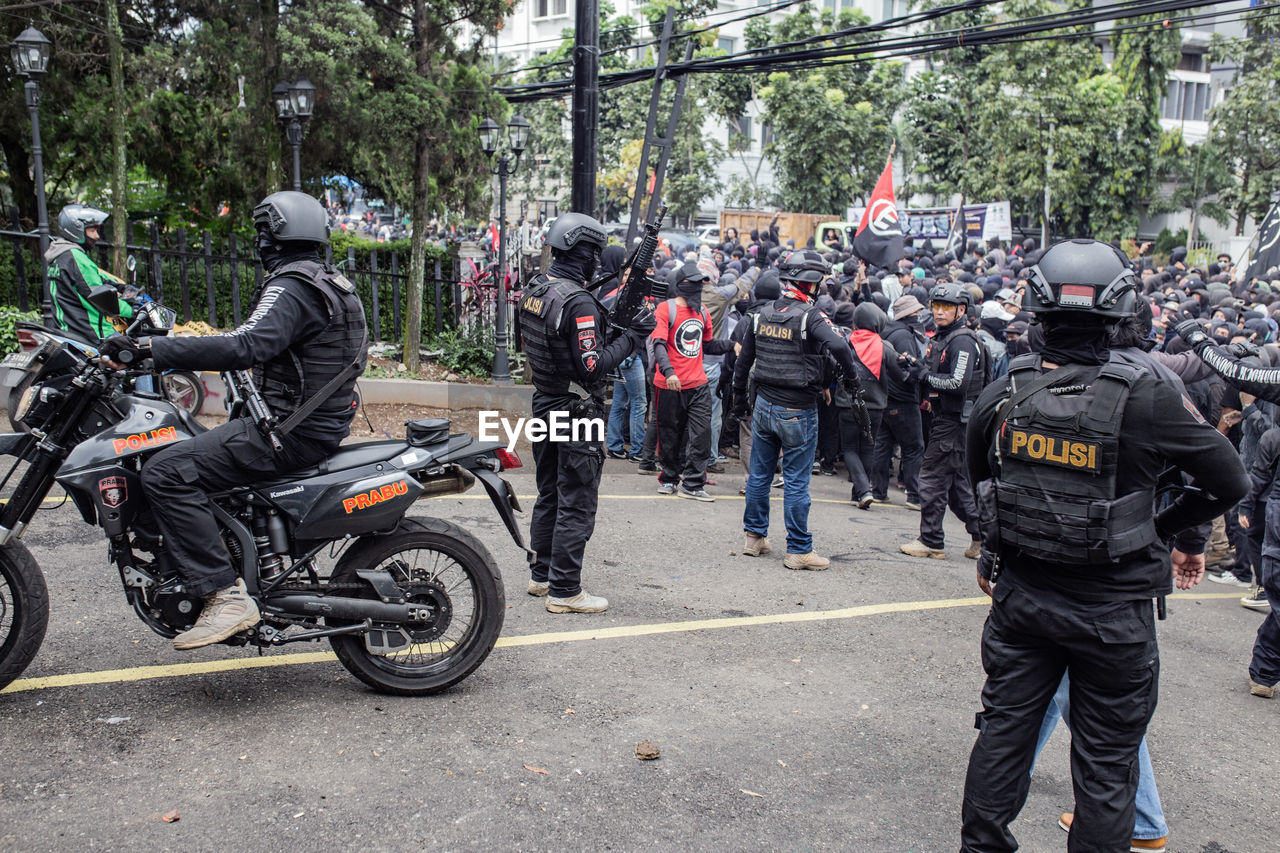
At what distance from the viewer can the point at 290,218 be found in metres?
4.06

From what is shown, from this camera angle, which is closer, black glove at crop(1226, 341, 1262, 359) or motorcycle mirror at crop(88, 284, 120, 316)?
motorcycle mirror at crop(88, 284, 120, 316)

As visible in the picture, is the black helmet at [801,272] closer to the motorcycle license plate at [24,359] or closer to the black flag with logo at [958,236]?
the motorcycle license plate at [24,359]

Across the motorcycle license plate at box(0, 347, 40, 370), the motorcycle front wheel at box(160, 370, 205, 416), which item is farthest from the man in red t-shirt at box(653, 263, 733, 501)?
the motorcycle license plate at box(0, 347, 40, 370)

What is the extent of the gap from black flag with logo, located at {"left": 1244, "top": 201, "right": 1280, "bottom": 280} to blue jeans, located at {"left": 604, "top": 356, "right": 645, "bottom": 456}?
10651 mm

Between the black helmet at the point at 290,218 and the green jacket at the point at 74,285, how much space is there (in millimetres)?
4338

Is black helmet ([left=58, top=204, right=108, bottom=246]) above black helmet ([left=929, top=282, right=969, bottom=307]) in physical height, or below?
above

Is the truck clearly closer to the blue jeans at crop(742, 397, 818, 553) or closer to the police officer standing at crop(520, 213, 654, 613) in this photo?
the blue jeans at crop(742, 397, 818, 553)

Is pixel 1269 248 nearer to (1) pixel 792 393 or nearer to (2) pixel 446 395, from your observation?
(1) pixel 792 393

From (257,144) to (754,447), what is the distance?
10.3 metres

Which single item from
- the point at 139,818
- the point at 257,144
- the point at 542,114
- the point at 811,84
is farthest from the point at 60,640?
the point at 542,114

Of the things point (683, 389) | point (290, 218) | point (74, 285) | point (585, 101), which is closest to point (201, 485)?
point (290, 218)

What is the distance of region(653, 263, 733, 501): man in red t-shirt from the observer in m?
8.50

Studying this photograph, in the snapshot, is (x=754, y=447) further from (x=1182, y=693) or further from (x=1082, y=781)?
(x=1082, y=781)

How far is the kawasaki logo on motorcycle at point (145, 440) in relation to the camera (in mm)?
3898
